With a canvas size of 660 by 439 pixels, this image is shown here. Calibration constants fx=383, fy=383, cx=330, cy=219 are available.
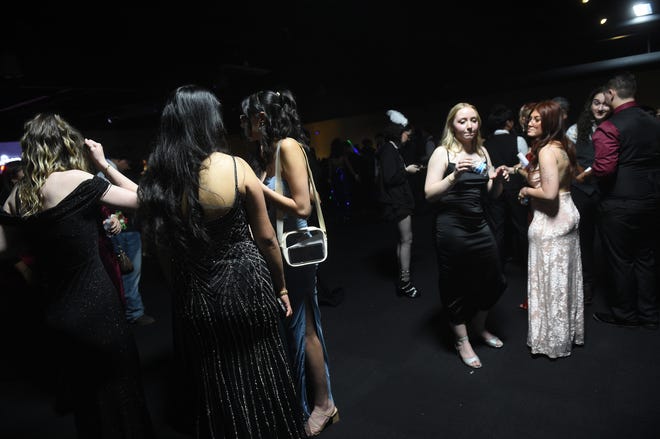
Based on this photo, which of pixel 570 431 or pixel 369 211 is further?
pixel 369 211

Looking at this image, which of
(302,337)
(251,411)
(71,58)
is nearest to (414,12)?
(71,58)

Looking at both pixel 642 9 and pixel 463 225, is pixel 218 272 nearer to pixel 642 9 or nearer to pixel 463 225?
pixel 463 225

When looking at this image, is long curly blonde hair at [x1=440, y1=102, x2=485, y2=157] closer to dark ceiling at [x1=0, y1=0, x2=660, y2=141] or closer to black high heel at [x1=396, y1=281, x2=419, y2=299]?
black high heel at [x1=396, y1=281, x2=419, y2=299]

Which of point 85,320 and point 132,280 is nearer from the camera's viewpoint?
point 85,320

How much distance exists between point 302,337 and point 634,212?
7.82ft

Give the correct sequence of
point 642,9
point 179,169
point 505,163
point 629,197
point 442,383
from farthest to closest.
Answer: point 642,9, point 505,163, point 629,197, point 442,383, point 179,169

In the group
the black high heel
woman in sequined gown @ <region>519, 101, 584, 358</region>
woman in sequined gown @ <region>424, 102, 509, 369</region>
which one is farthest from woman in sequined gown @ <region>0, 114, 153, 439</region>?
the black high heel

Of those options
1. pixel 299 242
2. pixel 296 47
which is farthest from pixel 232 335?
pixel 296 47

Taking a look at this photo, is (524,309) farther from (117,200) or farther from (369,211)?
(369,211)

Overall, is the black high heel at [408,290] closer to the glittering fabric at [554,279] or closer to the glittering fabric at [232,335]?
the glittering fabric at [554,279]

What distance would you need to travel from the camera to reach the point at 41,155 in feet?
4.82

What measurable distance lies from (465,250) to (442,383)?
801 mm

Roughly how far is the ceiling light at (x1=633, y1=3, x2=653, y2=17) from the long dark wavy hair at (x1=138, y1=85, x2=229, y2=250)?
7029 mm

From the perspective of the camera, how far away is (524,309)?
10.2 feet
